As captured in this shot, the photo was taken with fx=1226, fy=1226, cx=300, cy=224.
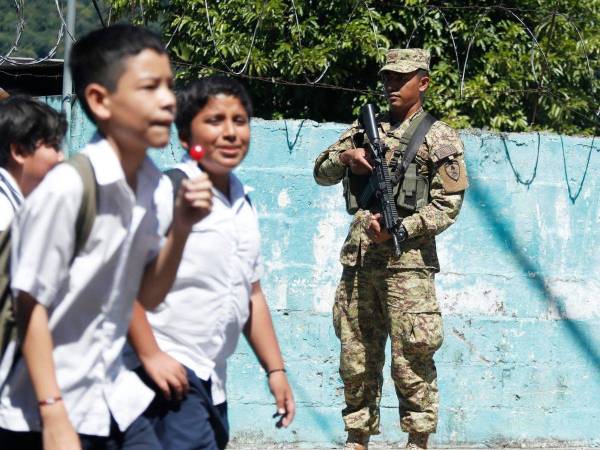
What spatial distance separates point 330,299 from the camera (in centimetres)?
644

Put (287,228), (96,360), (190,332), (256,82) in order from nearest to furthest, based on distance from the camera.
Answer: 1. (96,360)
2. (190,332)
3. (287,228)
4. (256,82)

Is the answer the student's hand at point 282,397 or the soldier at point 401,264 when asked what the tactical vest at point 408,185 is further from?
the student's hand at point 282,397

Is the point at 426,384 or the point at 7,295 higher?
the point at 7,295

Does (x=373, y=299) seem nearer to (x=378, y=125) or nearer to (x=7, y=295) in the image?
(x=378, y=125)

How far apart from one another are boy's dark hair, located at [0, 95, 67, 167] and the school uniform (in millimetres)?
469

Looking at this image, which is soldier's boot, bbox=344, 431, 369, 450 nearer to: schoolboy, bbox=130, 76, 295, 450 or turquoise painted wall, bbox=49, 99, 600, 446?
turquoise painted wall, bbox=49, 99, 600, 446

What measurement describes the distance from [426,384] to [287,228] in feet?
4.21

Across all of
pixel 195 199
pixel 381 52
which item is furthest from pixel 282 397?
pixel 381 52

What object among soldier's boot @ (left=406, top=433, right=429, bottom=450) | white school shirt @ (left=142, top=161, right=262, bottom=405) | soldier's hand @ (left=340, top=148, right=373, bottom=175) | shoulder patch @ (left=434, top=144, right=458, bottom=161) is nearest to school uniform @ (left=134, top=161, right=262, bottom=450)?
white school shirt @ (left=142, top=161, right=262, bottom=405)

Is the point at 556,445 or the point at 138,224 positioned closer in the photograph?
the point at 138,224

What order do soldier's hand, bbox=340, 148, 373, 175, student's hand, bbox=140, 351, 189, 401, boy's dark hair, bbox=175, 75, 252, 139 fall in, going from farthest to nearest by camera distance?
soldier's hand, bbox=340, 148, 373, 175, boy's dark hair, bbox=175, 75, 252, 139, student's hand, bbox=140, 351, 189, 401

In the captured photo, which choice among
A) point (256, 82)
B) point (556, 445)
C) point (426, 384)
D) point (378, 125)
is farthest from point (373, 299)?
point (256, 82)

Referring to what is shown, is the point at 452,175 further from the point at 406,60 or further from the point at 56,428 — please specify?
the point at 56,428

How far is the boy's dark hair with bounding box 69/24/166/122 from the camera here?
2779mm
